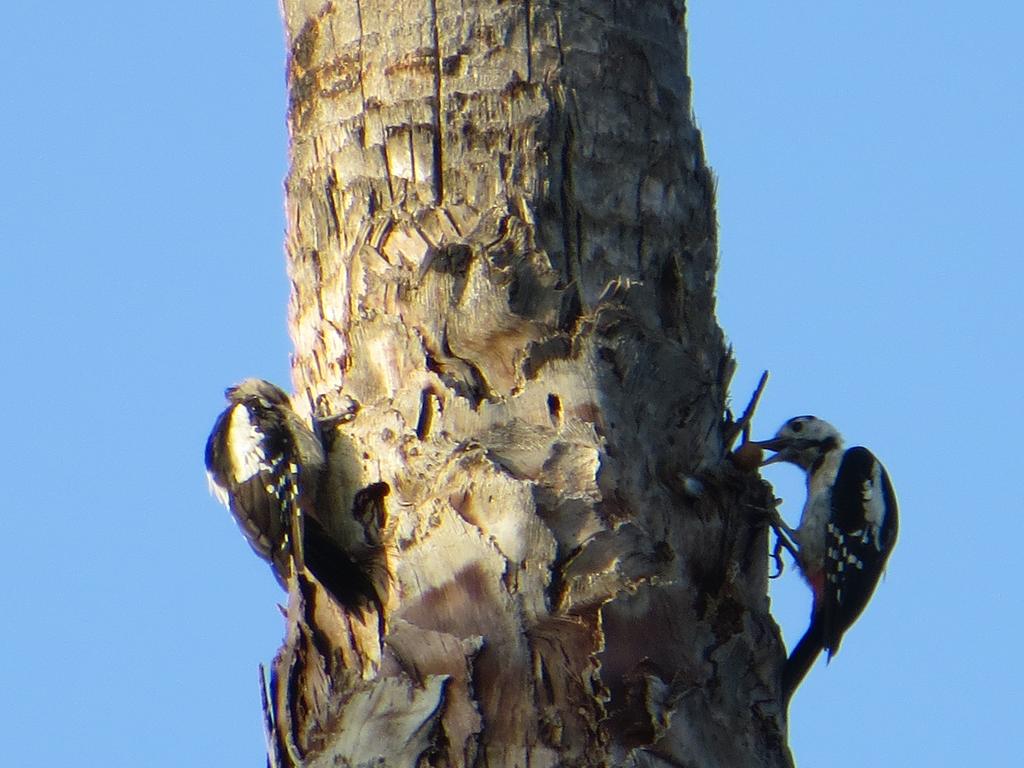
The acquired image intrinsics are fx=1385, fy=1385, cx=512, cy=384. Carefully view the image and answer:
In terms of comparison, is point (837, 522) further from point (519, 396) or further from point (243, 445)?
point (519, 396)

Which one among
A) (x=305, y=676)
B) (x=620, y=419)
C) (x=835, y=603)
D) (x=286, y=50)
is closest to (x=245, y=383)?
(x=286, y=50)

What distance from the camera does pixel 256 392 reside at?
4574 millimetres

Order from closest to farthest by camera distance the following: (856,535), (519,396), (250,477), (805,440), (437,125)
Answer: (519,396) → (437,125) → (250,477) → (856,535) → (805,440)

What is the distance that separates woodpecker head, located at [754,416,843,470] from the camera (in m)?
6.16

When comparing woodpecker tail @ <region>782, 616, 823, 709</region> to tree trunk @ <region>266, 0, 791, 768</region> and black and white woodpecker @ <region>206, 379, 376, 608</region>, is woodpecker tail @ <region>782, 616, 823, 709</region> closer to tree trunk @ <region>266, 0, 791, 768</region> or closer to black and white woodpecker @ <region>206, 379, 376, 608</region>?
tree trunk @ <region>266, 0, 791, 768</region>

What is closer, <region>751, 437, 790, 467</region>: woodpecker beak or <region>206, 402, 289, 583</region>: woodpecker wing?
<region>206, 402, 289, 583</region>: woodpecker wing

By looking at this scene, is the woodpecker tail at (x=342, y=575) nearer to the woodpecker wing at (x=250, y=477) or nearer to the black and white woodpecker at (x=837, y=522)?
the woodpecker wing at (x=250, y=477)

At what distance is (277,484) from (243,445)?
34 cm

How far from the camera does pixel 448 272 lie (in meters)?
3.46

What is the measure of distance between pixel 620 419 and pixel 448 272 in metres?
0.57

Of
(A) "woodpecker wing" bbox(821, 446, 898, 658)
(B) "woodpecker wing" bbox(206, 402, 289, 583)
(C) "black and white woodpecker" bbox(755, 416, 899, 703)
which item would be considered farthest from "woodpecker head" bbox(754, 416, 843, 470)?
(B) "woodpecker wing" bbox(206, 402, 289, 583)

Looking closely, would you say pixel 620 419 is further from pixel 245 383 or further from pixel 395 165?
pixel 245 383

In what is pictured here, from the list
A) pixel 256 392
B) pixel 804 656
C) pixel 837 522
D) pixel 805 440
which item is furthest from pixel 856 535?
pixel 256 392

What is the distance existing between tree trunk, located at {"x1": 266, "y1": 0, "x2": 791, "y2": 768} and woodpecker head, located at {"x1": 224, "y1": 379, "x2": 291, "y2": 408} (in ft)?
2.17
